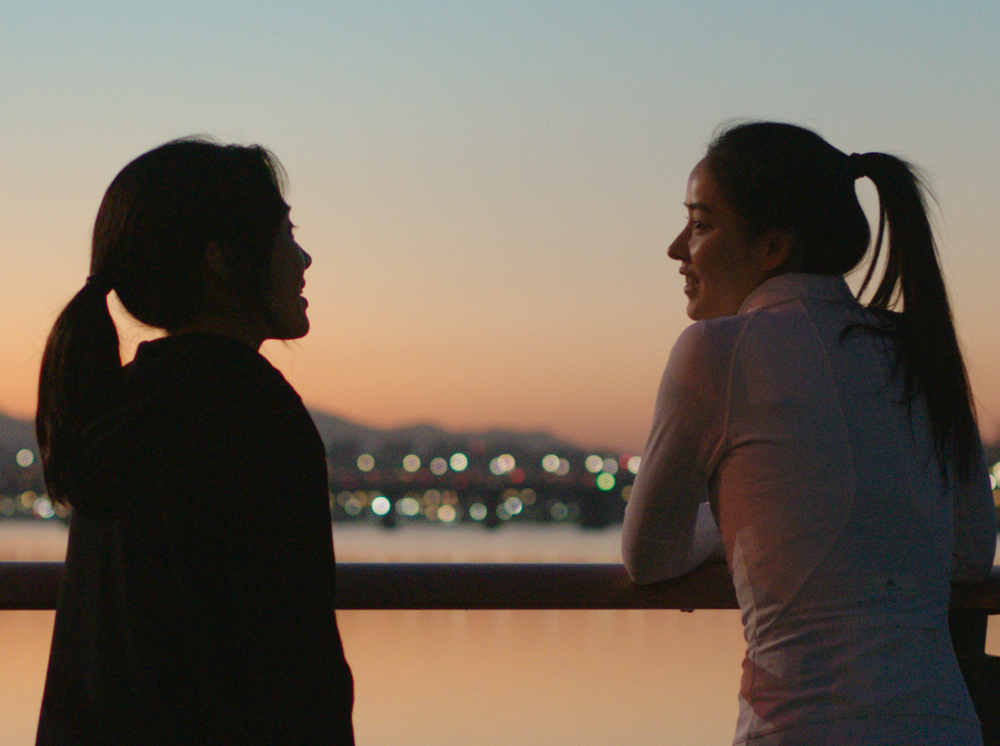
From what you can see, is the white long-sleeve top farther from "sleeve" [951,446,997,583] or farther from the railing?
the railing

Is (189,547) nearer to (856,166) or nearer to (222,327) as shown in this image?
(222,327)

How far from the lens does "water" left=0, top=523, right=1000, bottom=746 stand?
14727 millimetres

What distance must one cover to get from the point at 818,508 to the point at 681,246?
0.46 metres

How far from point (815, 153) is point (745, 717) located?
2.32 feet

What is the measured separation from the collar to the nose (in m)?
0.18

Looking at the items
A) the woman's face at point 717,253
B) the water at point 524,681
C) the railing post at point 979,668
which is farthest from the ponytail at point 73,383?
the water at point 524,681

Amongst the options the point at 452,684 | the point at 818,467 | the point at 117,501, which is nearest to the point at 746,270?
the point at 818,467

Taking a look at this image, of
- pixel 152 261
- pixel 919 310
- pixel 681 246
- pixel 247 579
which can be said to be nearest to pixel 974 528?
pixel 919 310

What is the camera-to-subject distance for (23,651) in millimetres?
28281

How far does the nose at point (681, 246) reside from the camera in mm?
1552

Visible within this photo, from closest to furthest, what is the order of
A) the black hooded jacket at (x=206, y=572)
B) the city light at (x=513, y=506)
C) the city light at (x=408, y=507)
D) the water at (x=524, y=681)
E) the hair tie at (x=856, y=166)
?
the black hooded jacket at (x=206, y=572) → the hair tie at (x=856, y=166) → the water at (x=524, y=681) → the city light at (x=513, y=506) → the city light at (x=408, y=507)

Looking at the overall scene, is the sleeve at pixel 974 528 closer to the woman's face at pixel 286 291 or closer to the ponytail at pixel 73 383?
the woman's face at pixel 286 291

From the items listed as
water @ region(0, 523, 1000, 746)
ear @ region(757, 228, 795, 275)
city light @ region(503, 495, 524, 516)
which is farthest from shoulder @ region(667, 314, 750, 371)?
city light @ region(503, 495, 524, 516)

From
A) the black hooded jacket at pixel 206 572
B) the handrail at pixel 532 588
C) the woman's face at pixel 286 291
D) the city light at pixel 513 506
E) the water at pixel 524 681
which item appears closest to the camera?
the black hooded jacket at pixel 206 572
